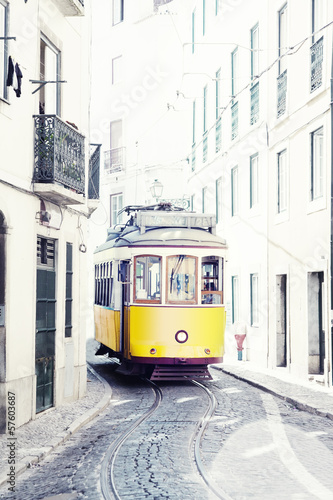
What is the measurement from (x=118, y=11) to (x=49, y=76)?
2440 centimetres

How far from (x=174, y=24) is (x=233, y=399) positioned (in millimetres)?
22054

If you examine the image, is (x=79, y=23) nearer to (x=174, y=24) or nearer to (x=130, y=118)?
(x=174, y=24)

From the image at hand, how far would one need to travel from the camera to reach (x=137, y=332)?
16.1 m

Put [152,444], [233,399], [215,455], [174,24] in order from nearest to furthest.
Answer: [215,455]
[152,444]
[233,399]
[174,24]

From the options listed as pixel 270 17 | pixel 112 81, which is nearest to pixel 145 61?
pixel 112 81

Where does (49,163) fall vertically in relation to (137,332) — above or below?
above

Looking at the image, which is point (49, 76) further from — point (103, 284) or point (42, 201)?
point (103, 284)

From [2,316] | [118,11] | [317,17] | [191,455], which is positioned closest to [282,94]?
[317,17]

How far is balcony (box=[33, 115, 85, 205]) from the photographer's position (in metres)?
12.8

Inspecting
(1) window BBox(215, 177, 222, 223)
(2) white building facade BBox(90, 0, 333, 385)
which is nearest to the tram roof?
(2) white building facade BBox(90, 0, 333, 385)

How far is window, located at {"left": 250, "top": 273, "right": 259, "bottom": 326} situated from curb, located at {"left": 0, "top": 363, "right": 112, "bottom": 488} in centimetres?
747

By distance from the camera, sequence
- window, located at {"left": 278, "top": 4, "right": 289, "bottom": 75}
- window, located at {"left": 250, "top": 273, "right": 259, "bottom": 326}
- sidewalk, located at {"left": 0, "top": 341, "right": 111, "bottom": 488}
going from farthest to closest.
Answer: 1. window, located at {"left": 250, "top": 273, "right": 259, "bottom": 326}
2. window, located at {"left": 278, "top": 4, "right": 289, "bottom": 75}
3. sidewalk, located at {"left": 0, "top": 341, "right": 111, "bottom": 488}

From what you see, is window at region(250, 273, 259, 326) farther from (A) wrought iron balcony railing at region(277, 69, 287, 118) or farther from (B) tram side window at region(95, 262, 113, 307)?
(A) wrought iron balcony railing at region(277, 69, 287, 118)

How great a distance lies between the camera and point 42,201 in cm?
1313
